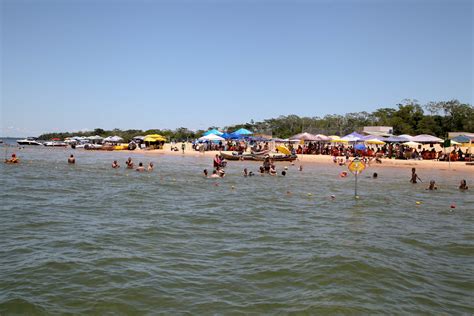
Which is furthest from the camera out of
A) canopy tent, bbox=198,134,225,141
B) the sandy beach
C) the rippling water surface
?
canopy tent, bbox=198,134,225,141

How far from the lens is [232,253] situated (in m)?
10.0

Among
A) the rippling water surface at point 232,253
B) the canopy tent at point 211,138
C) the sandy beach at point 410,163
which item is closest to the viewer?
the rippling water surface at point 232,253

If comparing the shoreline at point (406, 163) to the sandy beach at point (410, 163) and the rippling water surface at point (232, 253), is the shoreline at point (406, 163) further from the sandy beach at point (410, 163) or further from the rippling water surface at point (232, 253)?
the rippling water surface at point (232, 253)

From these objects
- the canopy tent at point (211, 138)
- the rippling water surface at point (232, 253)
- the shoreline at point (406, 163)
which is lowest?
the rippling water surface at point (232, 253)

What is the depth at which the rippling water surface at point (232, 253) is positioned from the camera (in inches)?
288

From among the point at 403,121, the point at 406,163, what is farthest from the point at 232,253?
the point at 403,121

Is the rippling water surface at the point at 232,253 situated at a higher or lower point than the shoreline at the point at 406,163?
lower

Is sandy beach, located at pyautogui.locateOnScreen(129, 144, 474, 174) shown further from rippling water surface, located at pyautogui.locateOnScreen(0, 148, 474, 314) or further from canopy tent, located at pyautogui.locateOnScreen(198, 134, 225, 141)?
rippling water surface, located at pyautogui.locateOnScreen(0, 148, 474, 314)

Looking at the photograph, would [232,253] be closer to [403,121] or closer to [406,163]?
[406,163]

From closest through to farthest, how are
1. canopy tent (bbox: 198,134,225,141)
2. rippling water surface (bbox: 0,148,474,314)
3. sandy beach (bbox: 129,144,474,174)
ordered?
rippling water surface (bbox: 0,148,474,314) → sandy beach (bbox: 129,144,474,174) → canopy tent (bbox: 198,134,225,141)

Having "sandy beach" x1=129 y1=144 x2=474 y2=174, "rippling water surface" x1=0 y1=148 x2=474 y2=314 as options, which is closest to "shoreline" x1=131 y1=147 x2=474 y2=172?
"sandy beach" x1=129 y1=144 x2=474 y2=174

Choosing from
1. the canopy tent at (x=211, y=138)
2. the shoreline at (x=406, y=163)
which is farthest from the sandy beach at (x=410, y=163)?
the canopy tent at (x=211, y=138)

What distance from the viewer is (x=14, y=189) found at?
818 inches

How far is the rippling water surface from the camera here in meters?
7.31
